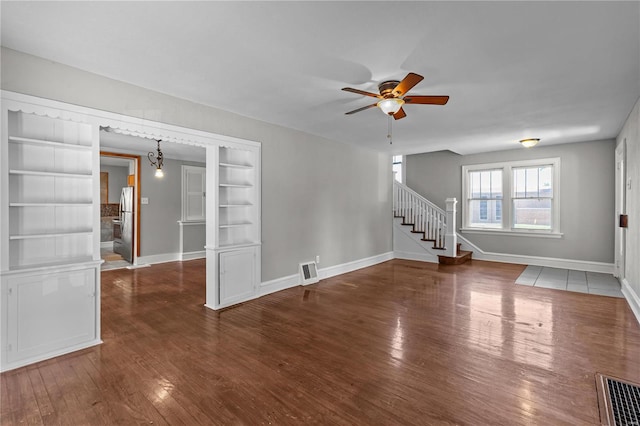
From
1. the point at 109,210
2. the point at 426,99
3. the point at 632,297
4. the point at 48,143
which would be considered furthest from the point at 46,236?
the point at 109,210

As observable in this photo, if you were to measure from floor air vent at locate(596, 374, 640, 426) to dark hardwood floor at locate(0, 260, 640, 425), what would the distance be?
7 cm

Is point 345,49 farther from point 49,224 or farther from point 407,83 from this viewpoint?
point 49,224

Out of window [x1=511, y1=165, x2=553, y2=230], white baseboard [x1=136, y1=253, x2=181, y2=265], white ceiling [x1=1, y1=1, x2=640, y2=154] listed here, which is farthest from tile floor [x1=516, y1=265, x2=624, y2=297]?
white baseboard [x1=136, y1=253, x2=181, y2=265]

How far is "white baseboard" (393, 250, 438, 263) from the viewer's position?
7.35m

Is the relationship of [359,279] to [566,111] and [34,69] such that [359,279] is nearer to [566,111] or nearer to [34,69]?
[566,111]

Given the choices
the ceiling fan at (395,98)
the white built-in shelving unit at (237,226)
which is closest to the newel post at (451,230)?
the ceiling fan at (395,98)

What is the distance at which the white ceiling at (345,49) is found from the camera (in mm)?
2068

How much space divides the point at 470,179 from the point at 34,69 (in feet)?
26.7

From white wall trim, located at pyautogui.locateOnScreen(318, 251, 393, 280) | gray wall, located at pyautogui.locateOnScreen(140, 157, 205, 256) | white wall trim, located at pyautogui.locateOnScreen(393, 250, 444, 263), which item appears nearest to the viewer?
white wall trim, located at pyautogui.locateOnScreen(318, 251, 393, 280)

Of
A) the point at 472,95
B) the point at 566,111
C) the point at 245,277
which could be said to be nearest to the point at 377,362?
the point at 245,277

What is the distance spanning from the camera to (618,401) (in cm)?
215

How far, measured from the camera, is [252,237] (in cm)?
458

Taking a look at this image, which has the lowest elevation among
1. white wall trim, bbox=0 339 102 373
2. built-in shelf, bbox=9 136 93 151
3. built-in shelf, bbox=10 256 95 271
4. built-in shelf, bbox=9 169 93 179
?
white wall trim, bbox=0 339 102 373

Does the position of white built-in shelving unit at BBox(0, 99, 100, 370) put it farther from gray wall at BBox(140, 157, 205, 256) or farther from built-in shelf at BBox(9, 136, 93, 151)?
gray wall at BBox(140, 157, 205, 256)
